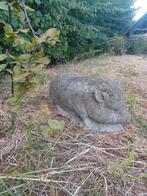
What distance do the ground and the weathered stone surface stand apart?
76 mm

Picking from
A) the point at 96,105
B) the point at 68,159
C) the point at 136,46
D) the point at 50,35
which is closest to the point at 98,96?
the point at 96,105

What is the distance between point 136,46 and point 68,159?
7.08 m

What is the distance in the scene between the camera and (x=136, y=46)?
27.0 feet

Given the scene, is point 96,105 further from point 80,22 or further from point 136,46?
point 136,46

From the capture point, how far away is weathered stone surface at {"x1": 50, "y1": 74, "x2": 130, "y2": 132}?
1.99 m

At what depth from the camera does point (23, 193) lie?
1329 millimetres

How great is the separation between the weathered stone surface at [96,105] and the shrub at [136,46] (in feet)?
20.5

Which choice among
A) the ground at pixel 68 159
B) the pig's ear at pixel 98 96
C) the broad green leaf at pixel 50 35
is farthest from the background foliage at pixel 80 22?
the broad green leaf at pixel 50 35

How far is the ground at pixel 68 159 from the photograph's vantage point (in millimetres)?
1381

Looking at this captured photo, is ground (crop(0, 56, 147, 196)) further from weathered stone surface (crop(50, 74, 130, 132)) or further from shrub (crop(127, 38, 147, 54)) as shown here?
shrub (crop(127, 38, 147, 54))

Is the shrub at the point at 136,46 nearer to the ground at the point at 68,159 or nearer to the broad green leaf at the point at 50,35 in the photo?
the ground at the point at 68,159

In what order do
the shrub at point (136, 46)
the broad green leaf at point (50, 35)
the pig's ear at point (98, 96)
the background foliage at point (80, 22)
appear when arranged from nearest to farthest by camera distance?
the broad green leaf at point (50, 35) → the pig's ear at point (98, 96) → the background foliage at point (80, 22) → the shrub at point (136, 46)

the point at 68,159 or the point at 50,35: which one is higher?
the point at 50,35

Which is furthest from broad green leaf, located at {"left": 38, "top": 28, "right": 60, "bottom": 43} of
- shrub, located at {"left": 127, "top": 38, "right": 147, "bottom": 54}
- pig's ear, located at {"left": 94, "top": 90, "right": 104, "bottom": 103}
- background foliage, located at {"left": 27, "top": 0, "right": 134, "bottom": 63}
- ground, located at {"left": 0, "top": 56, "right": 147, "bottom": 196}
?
shrub, located at {"left": 127, "top": 38, "right": 147, "bottom": 54}
